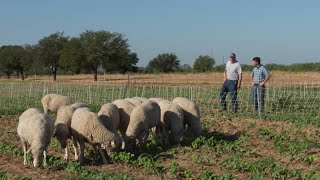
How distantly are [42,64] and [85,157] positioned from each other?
62696 mm

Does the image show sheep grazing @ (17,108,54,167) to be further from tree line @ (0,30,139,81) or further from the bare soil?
tree line @ (0,30,139,81)

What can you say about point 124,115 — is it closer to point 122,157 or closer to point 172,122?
point 172,122

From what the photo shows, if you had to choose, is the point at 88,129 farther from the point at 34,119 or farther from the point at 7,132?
the point at 7,132

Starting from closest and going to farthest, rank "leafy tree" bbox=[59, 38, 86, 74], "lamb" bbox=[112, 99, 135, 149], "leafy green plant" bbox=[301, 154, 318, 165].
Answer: "leafy green plant" bbox=[301, 154, 318, 165], "lamb" bbox=[112, 99, 135, 149], "leafy tree" bbox=[59, 38, 86, 74]

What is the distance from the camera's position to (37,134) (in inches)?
387

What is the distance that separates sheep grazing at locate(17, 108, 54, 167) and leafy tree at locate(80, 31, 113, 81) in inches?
1981

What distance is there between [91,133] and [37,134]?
1.13m

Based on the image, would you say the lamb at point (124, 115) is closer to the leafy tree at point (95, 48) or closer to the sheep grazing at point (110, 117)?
the sheep grazing at point (110, 117)

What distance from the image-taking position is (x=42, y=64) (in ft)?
234

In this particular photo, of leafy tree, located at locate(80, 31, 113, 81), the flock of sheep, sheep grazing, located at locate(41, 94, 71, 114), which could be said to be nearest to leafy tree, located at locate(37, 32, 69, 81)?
leafy tree, located at locate(80, 31, 113, 81)

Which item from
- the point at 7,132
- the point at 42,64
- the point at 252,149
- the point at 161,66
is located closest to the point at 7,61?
the point at 42,64

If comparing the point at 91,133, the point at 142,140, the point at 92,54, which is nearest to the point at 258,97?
the point at 142,140

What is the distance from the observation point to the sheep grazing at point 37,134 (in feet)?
32.0

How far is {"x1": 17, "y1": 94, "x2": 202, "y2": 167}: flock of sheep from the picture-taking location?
10.1 meters
